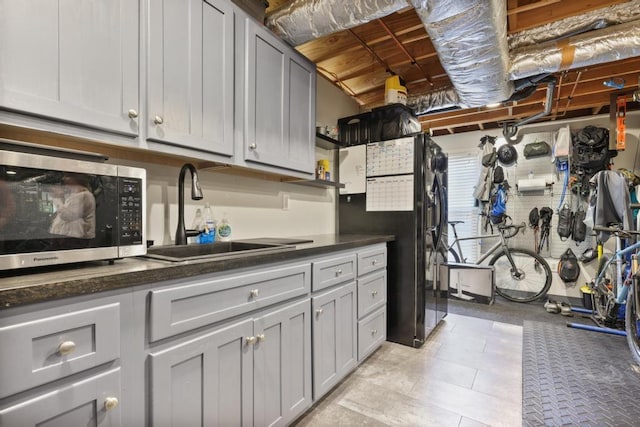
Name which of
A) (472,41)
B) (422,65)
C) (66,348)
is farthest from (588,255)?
(66,348)

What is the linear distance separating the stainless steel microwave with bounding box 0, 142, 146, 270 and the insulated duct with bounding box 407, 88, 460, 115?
9.74 ft

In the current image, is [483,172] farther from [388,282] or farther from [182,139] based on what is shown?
[182,139]

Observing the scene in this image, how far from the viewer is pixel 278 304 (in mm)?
1436

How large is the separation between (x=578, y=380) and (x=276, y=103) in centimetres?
287

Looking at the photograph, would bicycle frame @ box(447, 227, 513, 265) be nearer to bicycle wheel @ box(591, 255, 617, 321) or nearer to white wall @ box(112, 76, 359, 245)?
bicycle wheel @ box(591, 255, 617, 321)

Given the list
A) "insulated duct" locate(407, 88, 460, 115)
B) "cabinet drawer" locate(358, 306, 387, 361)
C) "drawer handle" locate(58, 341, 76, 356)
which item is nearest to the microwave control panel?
"drawer handle" locate(58, 341, 76, 356)

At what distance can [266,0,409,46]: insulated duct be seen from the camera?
1.69 metres

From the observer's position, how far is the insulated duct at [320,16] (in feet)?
5.54

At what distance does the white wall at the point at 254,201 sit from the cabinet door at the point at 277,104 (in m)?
0.40

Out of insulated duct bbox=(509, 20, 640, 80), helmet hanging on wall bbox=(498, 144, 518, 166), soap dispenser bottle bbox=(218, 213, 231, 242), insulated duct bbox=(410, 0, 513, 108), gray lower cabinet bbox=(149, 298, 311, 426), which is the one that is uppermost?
insulated duct bbox=(509, 20, 640, 80)

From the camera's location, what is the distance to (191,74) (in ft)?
4.52

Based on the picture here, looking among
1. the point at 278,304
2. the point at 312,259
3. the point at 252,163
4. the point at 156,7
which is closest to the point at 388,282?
the point at 312,259

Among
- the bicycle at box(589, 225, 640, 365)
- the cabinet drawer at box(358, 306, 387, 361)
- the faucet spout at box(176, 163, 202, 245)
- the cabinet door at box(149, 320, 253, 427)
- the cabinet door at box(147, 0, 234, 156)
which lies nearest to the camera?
the cabinet door at box(149, 320, 253, 427)

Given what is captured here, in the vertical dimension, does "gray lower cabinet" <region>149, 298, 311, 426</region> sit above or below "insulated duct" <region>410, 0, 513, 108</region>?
below
